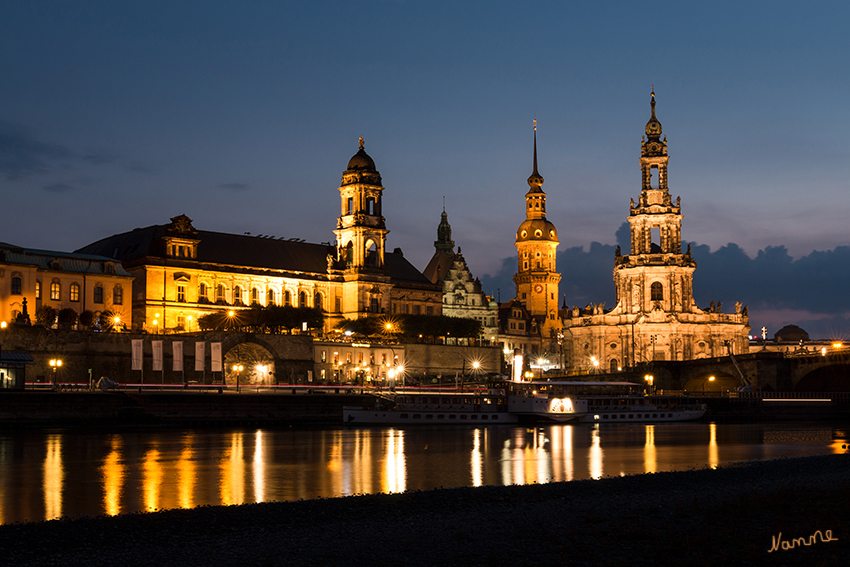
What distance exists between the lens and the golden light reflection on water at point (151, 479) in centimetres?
3253

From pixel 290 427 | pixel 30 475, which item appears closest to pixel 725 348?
pixel 290 427

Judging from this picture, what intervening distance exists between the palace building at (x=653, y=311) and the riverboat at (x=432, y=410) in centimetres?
5794

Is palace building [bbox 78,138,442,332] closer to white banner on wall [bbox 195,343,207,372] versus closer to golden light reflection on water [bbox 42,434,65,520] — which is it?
white banner on wall [bbox 195,343,207,372]

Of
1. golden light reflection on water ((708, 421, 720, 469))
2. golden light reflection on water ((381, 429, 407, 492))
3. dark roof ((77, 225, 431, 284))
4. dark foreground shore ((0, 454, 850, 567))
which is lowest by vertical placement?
golden light reflection on water ((708, 421, 720, 469))

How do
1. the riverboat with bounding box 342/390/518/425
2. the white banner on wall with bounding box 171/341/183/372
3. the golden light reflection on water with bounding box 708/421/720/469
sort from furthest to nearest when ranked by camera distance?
the white banner on wall with bounding box 171/341/183/372 < the riverboat with bounding box 342/390/518/425 < the golden light reflection on water with bounding box 708/421/720/469

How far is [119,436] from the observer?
6075 centimetres

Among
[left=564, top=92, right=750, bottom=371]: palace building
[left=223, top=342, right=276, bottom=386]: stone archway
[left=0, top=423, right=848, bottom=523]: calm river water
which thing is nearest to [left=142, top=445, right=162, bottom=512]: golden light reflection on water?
[left=0, top=423, right=848, bottom=523]: calm river water

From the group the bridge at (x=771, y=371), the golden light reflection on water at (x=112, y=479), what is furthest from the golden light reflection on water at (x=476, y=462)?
the bridge at (x=771, y=371)

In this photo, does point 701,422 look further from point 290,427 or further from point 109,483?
point 109,483

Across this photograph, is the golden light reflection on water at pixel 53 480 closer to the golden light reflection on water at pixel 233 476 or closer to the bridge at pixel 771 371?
the golden light reflection on water at pixel 233 476

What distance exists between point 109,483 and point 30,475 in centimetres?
445

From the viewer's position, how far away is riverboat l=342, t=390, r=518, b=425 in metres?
76.9

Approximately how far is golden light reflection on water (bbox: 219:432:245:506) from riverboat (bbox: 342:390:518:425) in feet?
68.9

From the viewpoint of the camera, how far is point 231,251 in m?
125
